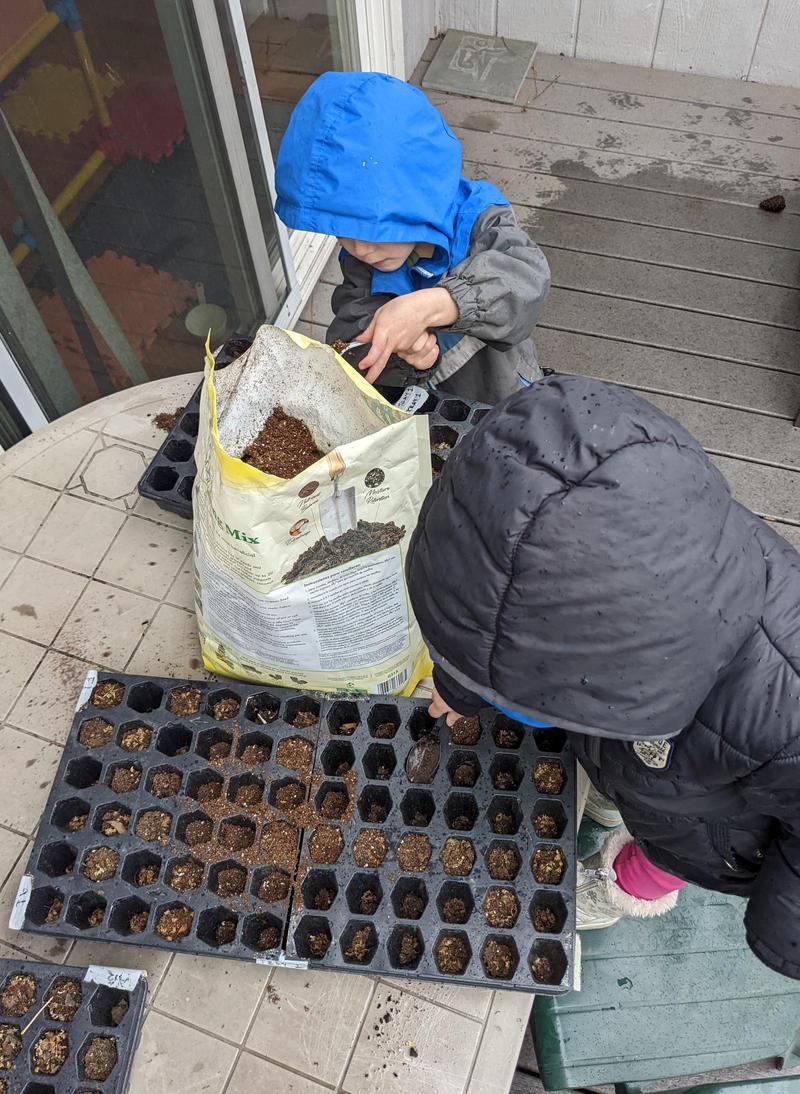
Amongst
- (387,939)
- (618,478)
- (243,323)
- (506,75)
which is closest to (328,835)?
(387,939)

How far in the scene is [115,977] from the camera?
2.69 feet

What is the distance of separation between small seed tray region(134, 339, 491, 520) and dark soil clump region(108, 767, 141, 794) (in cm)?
38

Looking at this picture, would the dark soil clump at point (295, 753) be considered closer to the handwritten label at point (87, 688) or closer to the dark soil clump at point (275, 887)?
the dark soil clump at point (275, 887)

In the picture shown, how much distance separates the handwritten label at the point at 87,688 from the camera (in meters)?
0.97

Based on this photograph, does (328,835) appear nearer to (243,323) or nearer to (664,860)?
(664,860)

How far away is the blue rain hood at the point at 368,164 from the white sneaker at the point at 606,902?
903mm

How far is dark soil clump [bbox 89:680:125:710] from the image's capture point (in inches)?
38.4

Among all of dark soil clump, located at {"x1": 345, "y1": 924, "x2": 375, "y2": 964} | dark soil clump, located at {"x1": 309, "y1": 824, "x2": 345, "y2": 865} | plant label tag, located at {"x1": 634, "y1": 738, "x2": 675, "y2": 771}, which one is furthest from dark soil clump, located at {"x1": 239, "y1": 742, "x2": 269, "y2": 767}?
plant label tag, located at {"x1": 634, "y1": 738, "x2": 675, "y2": 771}

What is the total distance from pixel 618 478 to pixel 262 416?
565 millimetres

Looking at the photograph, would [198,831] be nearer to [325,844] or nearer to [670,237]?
[325,844]

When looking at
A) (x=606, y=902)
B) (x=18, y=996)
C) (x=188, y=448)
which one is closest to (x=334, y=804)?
(x=18, y=996)

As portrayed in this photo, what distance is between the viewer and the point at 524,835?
0.88 meters

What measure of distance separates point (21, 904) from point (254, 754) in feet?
0.91

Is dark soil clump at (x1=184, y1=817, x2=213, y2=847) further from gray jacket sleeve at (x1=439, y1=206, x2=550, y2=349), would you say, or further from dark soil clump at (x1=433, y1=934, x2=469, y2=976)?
gray jacket sleeve at (x1=439, y1=206, x2=550, y2=349)
